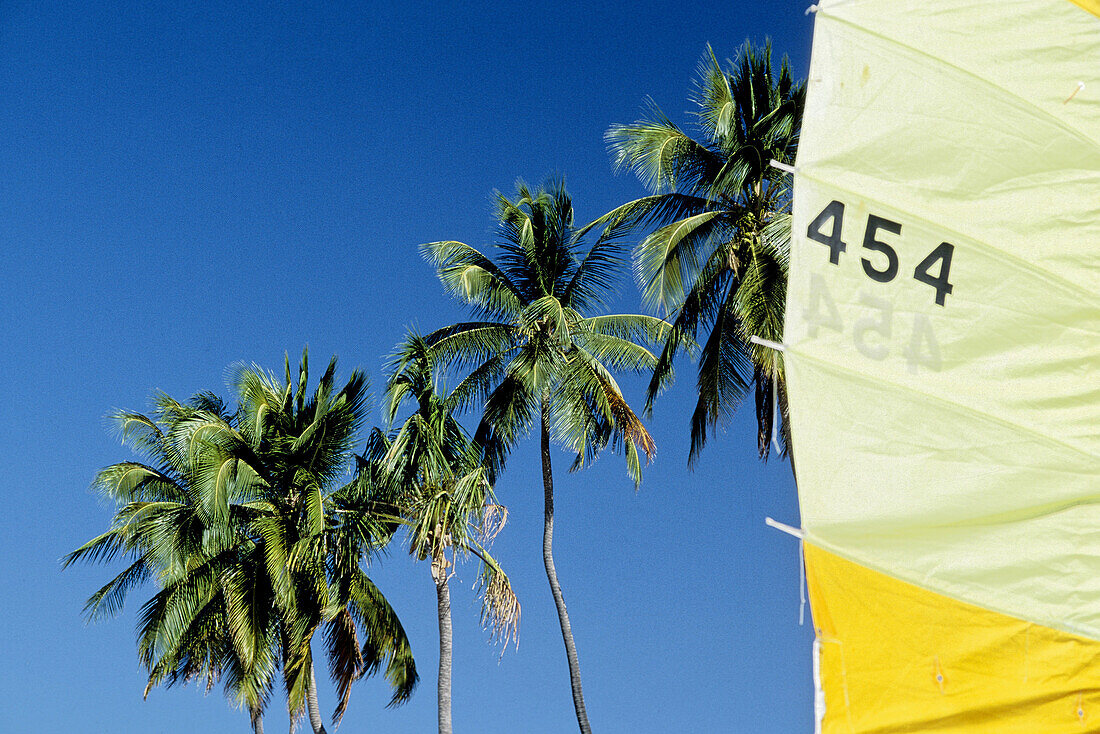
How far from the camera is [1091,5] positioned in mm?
5203

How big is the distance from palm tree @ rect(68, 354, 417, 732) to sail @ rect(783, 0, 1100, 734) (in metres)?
14.3

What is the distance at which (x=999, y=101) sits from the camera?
5289 mm

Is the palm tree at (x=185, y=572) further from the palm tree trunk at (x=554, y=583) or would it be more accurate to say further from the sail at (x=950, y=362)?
the sail at (x=950, y=362)

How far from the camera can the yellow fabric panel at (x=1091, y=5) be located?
520 centimetres

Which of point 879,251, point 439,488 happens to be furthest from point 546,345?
point 879,251

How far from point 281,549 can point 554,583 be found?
182 inches

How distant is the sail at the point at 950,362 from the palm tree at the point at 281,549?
46.8 feet

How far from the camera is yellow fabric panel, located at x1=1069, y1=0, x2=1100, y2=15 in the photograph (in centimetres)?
520

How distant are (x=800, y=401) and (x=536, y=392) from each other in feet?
46.4

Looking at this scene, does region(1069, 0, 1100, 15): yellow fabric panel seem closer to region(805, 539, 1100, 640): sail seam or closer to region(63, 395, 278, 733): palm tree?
region(805, 539, 1100, 640): sail seam

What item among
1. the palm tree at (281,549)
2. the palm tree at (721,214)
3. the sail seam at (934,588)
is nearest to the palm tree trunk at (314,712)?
the palm tree at (281,549)

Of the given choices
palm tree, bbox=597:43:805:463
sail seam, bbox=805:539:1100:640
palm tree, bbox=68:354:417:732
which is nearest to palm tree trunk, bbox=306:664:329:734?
palm tree, bbox=68:354:417:732

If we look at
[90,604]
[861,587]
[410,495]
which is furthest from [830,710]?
[90,604]

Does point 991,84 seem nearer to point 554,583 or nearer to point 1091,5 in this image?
point 1091,5
